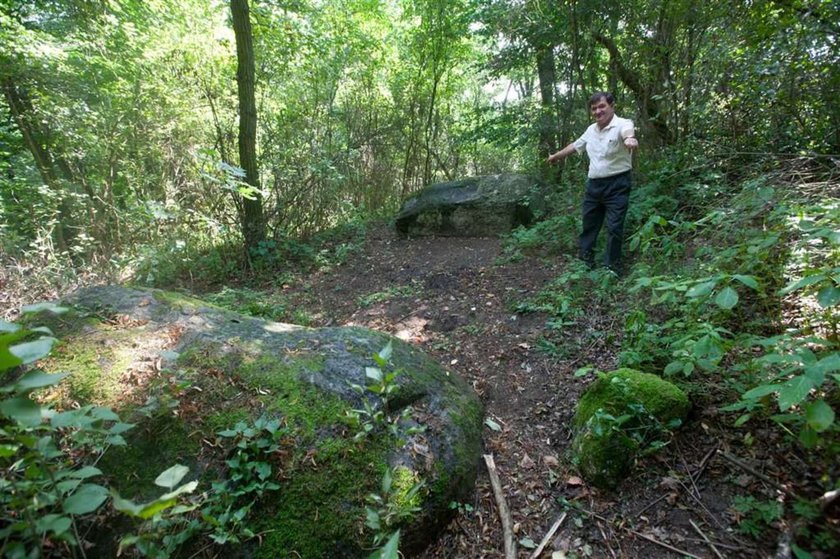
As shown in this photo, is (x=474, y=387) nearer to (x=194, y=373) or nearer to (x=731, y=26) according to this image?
(x=194, y=373)

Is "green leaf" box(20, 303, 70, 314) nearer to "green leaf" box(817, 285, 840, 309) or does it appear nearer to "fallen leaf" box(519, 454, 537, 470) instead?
"fallen leaf" box(519, 454, 537, 470)

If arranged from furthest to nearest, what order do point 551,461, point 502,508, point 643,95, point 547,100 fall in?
point 547,100, point 643,95, point 551,461, point 502,508

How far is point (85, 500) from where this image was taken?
1.14m

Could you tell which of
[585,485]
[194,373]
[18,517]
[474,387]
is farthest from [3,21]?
[585,485]

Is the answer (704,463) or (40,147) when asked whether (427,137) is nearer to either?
(40,147)

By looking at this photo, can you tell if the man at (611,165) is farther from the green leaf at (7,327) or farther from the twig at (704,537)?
the green leaf at (7,327)

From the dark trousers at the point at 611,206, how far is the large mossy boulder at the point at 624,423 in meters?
2.35

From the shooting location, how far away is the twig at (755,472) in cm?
163

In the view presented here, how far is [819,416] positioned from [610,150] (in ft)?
11.9

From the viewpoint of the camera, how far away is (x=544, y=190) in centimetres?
779

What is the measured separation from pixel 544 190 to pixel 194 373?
7078mm

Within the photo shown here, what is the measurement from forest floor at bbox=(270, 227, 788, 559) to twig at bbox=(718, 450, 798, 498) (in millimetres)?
13

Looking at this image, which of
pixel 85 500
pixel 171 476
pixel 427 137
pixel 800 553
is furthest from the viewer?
pixel 427 137

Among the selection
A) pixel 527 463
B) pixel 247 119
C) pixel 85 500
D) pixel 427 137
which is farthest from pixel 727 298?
pixel 427 137
